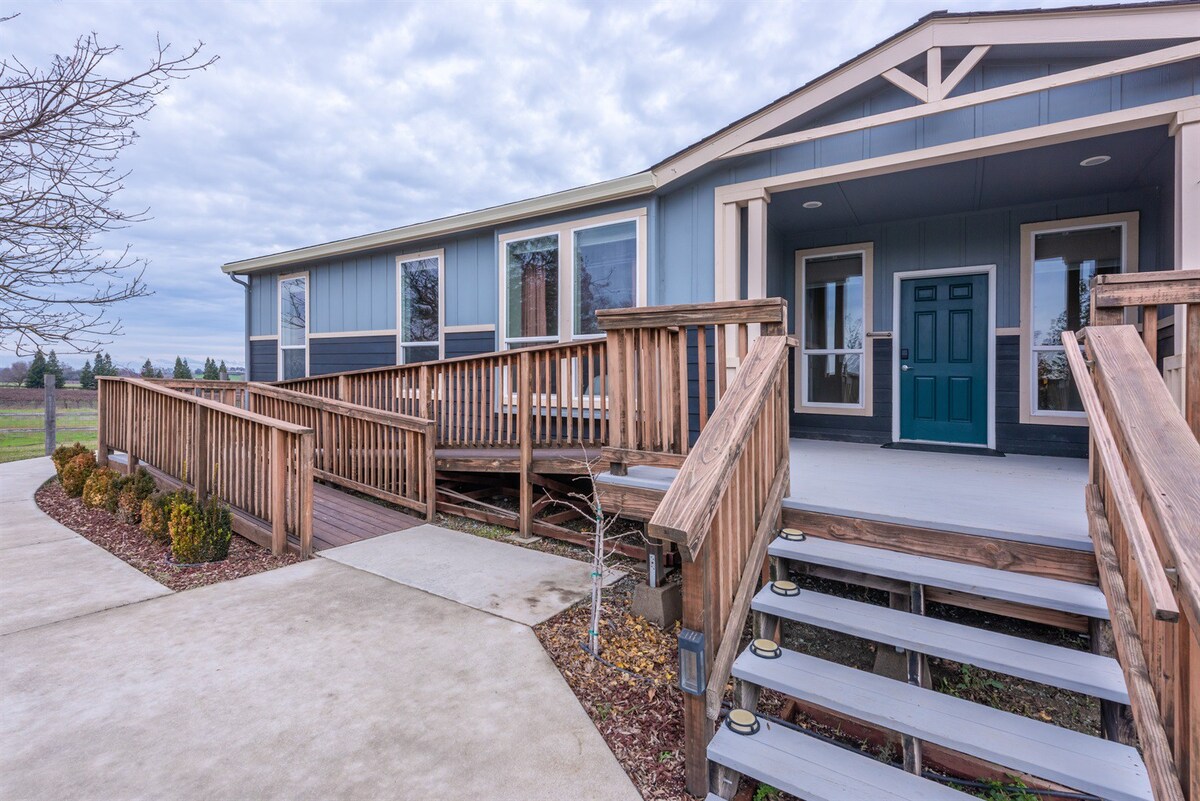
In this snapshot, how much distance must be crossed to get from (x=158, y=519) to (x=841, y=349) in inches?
248

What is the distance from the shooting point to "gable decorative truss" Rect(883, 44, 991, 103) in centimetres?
360

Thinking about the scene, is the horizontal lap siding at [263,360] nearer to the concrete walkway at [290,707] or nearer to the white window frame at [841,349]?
the concrete walkway at [290,707]

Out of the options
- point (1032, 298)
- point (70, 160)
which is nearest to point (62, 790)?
point (70, 160)

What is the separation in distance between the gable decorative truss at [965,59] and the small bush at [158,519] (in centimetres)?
523

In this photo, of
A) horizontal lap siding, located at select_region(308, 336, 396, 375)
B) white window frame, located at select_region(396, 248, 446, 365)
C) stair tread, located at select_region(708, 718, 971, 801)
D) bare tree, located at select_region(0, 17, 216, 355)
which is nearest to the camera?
stair tread, located at select_region(708, 718, 971, 801)

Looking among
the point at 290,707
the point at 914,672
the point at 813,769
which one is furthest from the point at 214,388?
the point at 914,672

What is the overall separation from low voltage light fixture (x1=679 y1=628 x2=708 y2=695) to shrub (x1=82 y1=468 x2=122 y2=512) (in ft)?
18.1

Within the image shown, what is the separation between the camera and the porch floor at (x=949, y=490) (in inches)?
91.3

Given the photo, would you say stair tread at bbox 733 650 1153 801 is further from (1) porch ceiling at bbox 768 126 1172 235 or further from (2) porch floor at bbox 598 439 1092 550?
(1) porch ceiling at bbox 768 126 1172 235

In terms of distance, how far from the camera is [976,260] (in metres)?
5.19

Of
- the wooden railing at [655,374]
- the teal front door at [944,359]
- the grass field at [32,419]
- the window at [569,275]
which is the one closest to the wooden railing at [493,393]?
the window at [569,275]

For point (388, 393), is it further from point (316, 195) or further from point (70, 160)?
point (316, 195)

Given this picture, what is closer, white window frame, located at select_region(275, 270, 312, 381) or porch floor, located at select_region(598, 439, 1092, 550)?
porch floor, located at select_region(598, 439, 1092, 550)

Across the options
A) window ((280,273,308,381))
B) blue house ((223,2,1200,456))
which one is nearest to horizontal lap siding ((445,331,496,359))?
blue house ((223,2,1200,456))
